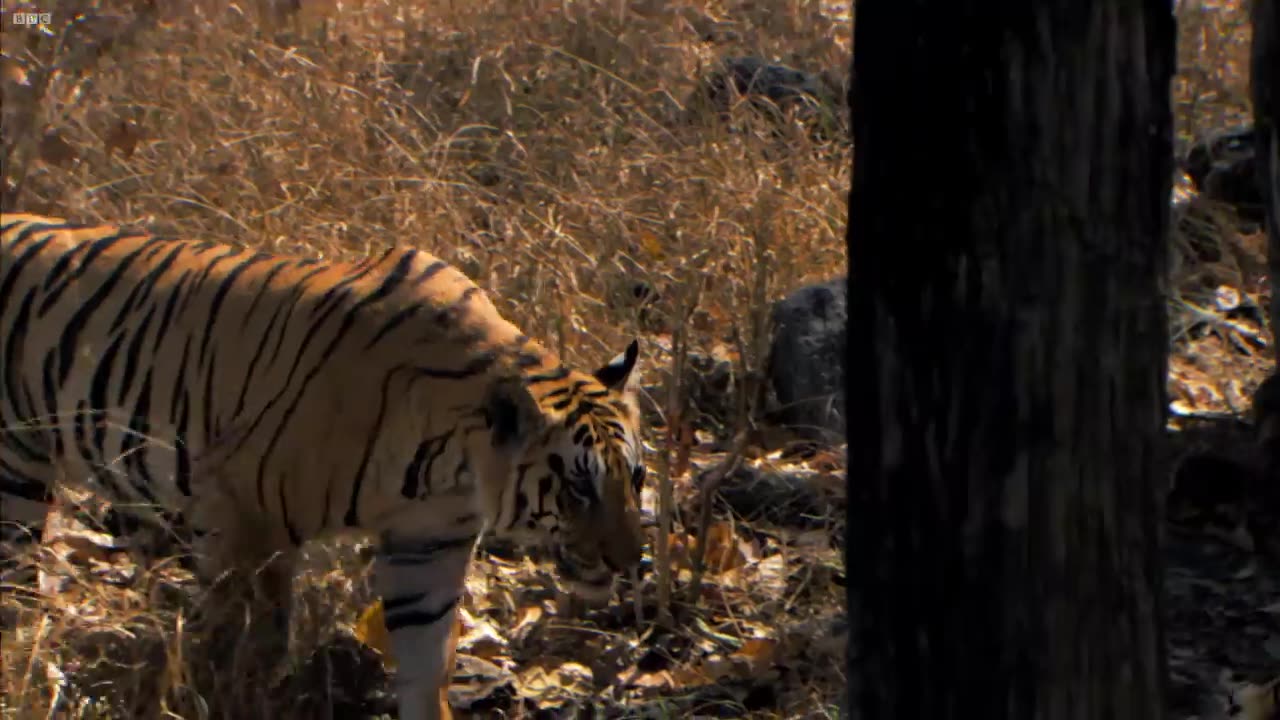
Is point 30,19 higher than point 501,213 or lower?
higher

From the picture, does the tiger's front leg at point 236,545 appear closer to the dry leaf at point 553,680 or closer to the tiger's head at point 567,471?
the tiger's head at point 567,471

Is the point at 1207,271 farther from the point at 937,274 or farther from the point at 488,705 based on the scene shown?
the point at 937,274

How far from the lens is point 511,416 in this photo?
12.6 ft

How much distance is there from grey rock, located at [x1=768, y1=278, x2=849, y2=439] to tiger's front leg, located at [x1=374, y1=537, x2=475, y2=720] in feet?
6.04

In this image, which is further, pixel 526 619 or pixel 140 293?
pixel 526 619

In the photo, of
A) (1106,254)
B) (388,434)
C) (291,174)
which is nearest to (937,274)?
(1106,254)

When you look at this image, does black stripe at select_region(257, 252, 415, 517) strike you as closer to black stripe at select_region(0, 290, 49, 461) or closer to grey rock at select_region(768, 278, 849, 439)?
black stripe at select_region(0, 290, 49, 461)

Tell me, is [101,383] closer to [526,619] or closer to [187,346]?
[187,346]

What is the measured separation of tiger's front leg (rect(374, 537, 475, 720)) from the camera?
406cm

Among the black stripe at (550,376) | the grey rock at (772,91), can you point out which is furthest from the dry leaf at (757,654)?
the grey rock at (772,91)

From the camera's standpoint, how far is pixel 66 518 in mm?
4871

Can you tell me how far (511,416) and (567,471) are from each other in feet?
0.61

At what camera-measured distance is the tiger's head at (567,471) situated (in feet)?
12.7

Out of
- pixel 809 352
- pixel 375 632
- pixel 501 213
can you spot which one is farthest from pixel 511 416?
pixel 501 213
